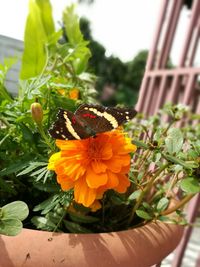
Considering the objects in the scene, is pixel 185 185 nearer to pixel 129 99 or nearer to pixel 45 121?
pixel 45 121

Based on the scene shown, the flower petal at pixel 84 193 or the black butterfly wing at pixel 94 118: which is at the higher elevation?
the black butterfly wing at pixel 94 118

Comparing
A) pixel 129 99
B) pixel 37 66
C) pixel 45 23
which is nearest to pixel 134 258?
pixel 37 66

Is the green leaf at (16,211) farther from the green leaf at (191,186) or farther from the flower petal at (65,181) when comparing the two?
the green leaf at (191,186)

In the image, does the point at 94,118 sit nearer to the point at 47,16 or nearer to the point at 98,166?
the point at 98,166

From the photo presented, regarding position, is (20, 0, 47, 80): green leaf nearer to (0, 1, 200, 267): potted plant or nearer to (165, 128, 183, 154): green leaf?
(0, 1, 200, 267): potted plant

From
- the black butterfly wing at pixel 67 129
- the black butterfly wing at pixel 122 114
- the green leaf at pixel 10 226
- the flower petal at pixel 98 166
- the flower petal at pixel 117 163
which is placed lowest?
the green leaf at pixel 10 226

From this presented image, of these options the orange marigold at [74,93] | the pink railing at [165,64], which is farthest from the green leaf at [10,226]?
the pink railing at [165,64]
